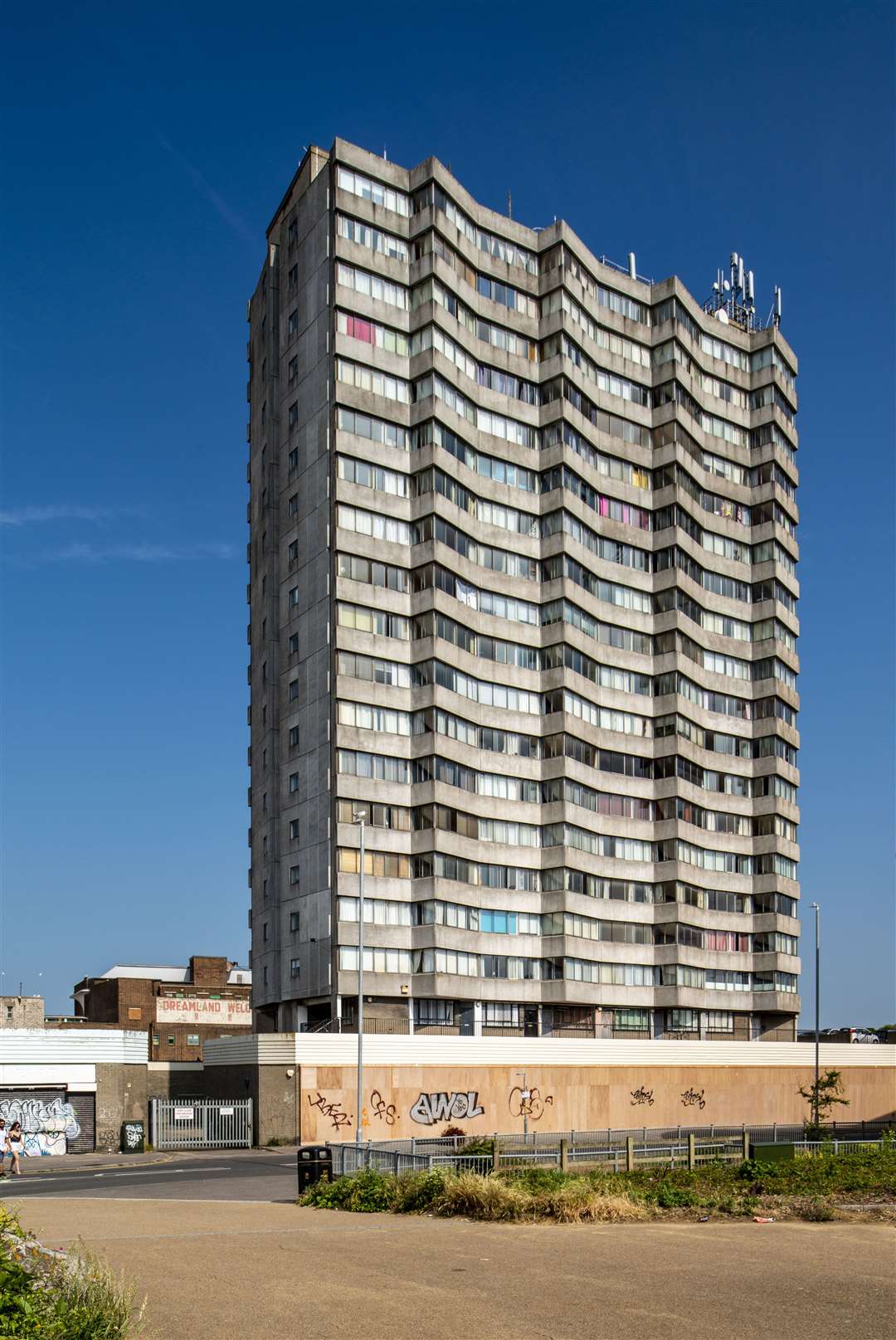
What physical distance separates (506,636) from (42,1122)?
1603 inches

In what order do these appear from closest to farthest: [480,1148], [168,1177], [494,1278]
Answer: [494,1278], [480,1148], [168,1177]

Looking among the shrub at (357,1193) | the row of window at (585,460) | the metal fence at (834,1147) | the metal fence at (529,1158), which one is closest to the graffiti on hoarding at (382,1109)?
the metal fence at (529,1158)

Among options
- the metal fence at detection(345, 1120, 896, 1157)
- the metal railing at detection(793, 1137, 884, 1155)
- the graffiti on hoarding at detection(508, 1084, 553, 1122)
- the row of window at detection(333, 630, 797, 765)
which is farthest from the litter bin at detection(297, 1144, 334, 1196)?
the row of window at detection(333, 630, 797, 765)

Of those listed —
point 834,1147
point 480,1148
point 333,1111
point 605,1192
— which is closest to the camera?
point 605,1192

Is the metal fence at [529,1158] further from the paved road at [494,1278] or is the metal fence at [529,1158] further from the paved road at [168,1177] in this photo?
the paved road at [494,1278]

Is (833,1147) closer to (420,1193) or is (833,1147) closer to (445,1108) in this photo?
(420,1193)

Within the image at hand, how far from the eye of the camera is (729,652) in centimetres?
10200

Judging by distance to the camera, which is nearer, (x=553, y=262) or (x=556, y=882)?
(x=556, y=882)

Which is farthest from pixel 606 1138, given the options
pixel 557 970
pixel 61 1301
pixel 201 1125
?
pixel 61 1301

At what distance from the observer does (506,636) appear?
84.6 m

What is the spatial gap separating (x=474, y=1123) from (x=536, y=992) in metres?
14.4

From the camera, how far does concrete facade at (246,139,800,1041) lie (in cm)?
7525

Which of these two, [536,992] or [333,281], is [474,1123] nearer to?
[536,992]

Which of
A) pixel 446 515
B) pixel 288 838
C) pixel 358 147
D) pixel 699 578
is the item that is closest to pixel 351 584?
pixel 446 515
